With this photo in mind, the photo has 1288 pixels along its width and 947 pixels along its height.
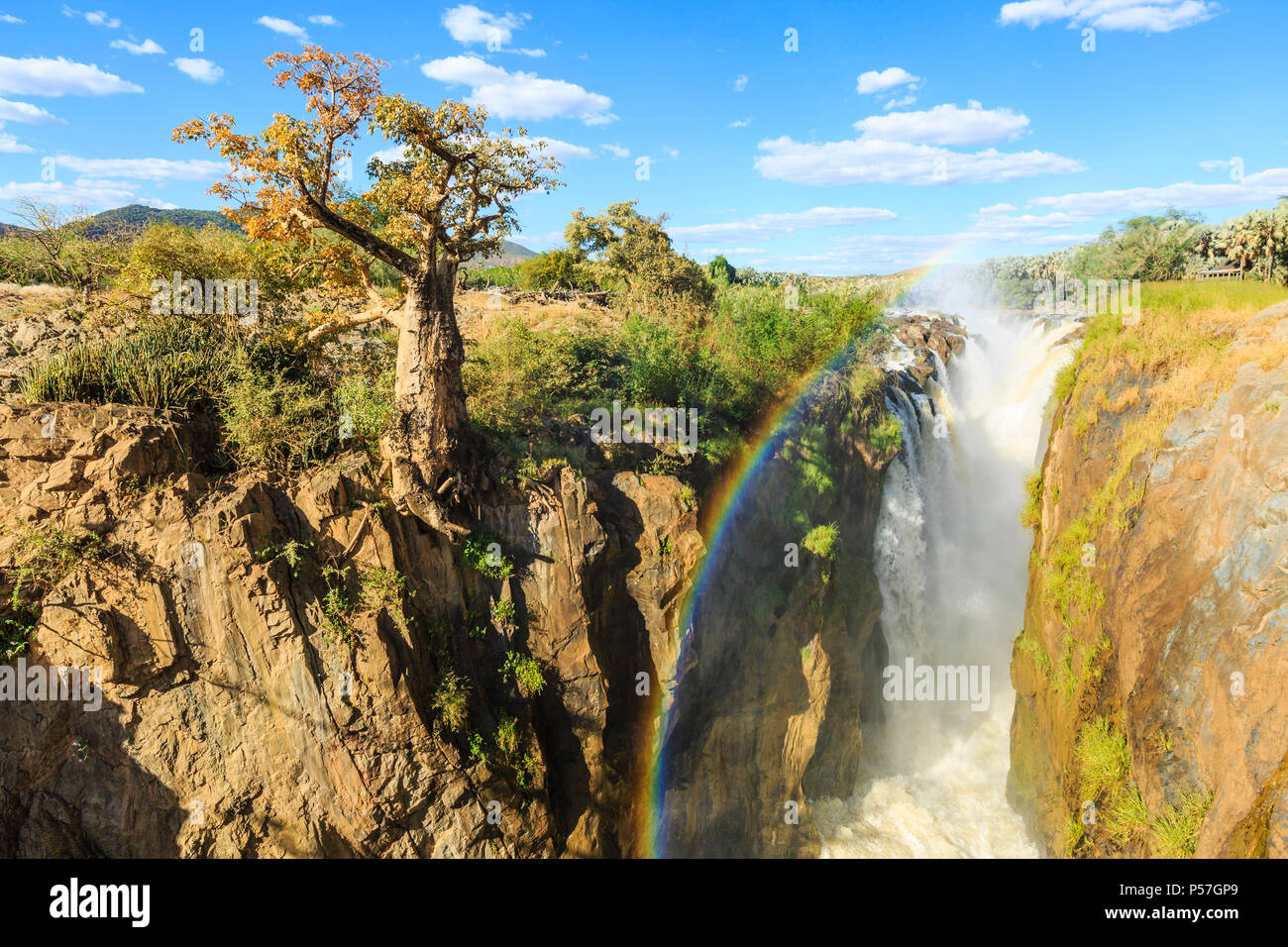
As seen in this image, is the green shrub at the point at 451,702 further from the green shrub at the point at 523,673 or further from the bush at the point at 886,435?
the bush at the point at 886,435

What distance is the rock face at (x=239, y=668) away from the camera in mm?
7086

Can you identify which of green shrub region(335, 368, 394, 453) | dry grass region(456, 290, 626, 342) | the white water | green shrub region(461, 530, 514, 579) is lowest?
the white water

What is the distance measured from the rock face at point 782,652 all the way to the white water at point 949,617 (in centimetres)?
135

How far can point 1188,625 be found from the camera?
9.59 metres

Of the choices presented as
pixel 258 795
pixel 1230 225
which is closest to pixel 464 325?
pixel 258 795

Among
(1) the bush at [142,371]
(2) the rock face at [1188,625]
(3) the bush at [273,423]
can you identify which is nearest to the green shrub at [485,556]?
(3) the bush at [273,423]

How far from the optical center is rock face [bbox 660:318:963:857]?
13.1 meters

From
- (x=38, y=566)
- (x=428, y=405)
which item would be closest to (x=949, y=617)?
(x=428, y=405)

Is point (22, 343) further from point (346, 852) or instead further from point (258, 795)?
point (346, 852)

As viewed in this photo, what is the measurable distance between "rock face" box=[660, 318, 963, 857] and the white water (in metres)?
1.35

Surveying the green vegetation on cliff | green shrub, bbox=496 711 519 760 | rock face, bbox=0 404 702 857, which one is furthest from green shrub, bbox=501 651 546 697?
the green vegetation on cliff

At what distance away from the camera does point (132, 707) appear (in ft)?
23.8

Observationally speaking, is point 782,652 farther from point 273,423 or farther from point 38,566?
point 38,566

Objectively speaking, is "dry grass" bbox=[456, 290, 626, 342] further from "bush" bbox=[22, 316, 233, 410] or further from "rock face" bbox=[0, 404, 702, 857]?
"rock face" bbox=[0, 404, 702, 857]
